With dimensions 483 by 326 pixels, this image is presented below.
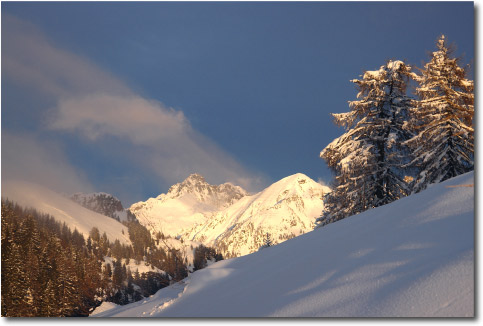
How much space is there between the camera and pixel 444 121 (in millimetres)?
11805

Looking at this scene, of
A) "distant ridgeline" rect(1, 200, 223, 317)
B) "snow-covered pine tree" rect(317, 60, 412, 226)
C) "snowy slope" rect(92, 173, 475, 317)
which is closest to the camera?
"snowy slope" rect(92, 173, 475, 317)

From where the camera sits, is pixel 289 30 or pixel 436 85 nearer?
pixel 289 30

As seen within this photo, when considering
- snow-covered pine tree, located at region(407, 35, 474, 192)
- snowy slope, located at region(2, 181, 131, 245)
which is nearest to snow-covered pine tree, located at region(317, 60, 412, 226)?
snow-covered pine tree, located at region(407, 35, 474, 192)

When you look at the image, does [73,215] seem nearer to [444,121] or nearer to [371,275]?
[444,121]

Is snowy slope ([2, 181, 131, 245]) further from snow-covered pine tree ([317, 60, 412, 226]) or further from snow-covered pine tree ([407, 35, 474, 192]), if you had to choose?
snow-covered pine tree ([407, 35, 474, 192])

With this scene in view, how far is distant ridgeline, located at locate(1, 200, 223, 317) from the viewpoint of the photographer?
310 inches

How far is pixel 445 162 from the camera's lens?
11.9 m

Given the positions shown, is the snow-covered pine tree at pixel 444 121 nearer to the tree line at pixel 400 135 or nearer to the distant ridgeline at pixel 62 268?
the tree line at pixel 400 135

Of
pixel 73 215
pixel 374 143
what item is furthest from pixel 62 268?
pixel 73 215

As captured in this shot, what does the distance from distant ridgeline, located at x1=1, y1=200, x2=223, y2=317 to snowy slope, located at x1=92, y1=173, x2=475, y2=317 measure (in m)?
2.92

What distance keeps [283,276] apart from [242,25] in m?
7.01

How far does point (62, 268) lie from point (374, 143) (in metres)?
20.3

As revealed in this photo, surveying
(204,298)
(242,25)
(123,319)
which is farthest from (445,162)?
(123,319)

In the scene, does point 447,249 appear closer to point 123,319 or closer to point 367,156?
point 123,319
